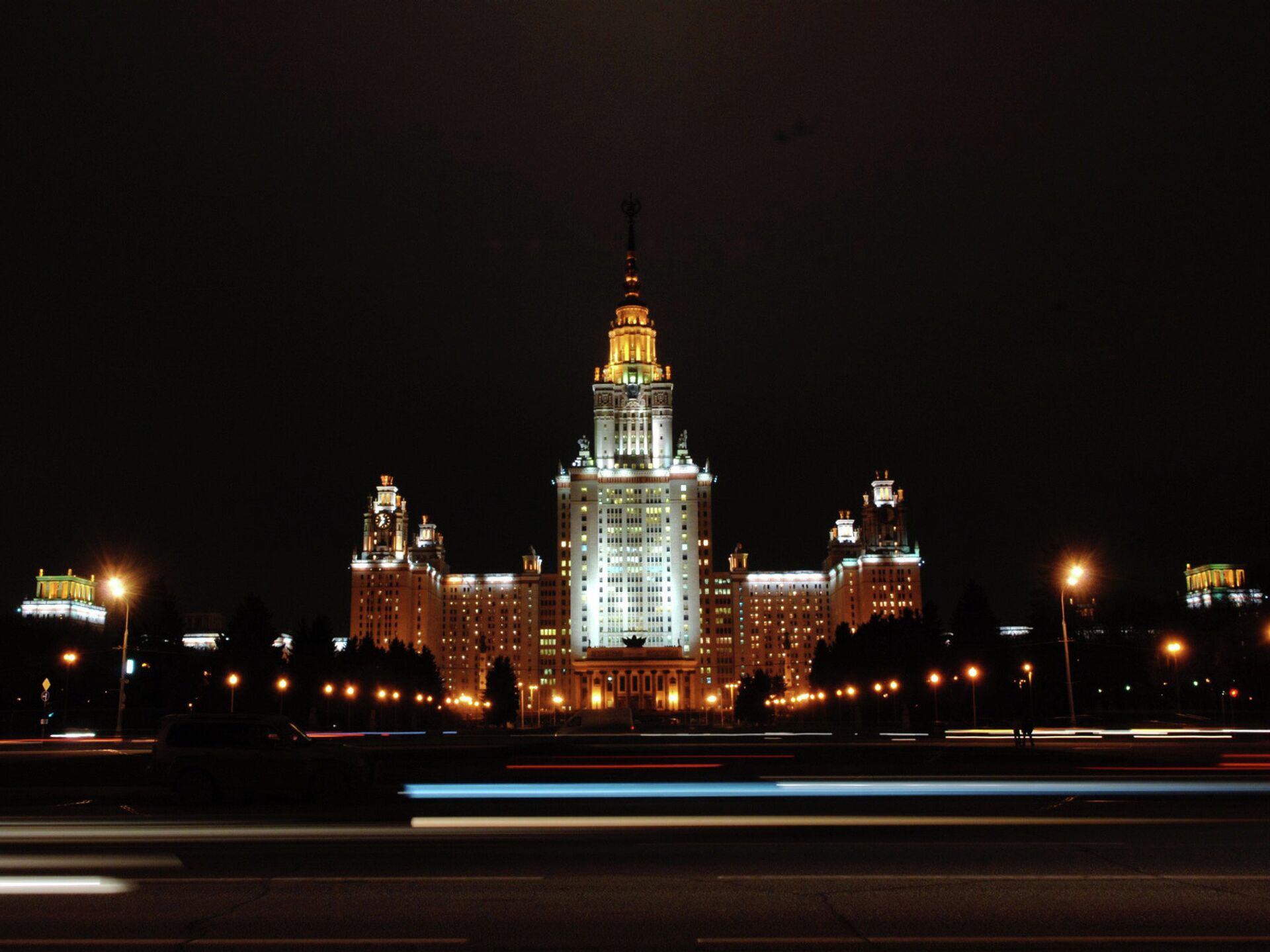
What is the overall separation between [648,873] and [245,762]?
11.6 meters

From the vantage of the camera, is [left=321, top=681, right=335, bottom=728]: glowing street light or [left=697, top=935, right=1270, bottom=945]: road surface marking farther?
[left=321, top=681, right=335, bottom=728]: glowing street light

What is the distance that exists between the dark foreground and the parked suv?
2.33 ft

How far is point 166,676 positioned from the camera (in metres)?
101

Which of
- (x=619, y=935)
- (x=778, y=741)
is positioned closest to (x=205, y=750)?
(x=619, y=935)

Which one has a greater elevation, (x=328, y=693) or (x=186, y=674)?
(x=186, y=674)

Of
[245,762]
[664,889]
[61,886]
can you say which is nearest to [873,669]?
[245,762]

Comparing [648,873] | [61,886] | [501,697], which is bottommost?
[648,873]

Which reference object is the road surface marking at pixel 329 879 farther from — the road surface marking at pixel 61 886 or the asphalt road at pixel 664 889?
the road surface marking at pixel 61 886

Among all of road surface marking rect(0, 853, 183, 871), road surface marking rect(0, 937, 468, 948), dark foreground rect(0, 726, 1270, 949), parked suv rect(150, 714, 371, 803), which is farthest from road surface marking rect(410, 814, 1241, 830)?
road surface marking rect(0, 937, 468, 948)

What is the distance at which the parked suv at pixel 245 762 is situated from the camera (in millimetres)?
22359

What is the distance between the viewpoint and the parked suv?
2236 cm

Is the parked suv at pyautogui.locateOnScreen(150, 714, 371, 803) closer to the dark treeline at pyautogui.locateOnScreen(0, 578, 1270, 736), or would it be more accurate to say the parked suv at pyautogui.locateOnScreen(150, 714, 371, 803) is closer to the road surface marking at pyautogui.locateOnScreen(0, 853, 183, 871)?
the road surface marking at pyautogui.locateOnScreen(0, 853, 183, 871)

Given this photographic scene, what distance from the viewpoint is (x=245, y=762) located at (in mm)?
22391

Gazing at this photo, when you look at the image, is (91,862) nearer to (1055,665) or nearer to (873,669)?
(1055,665)
